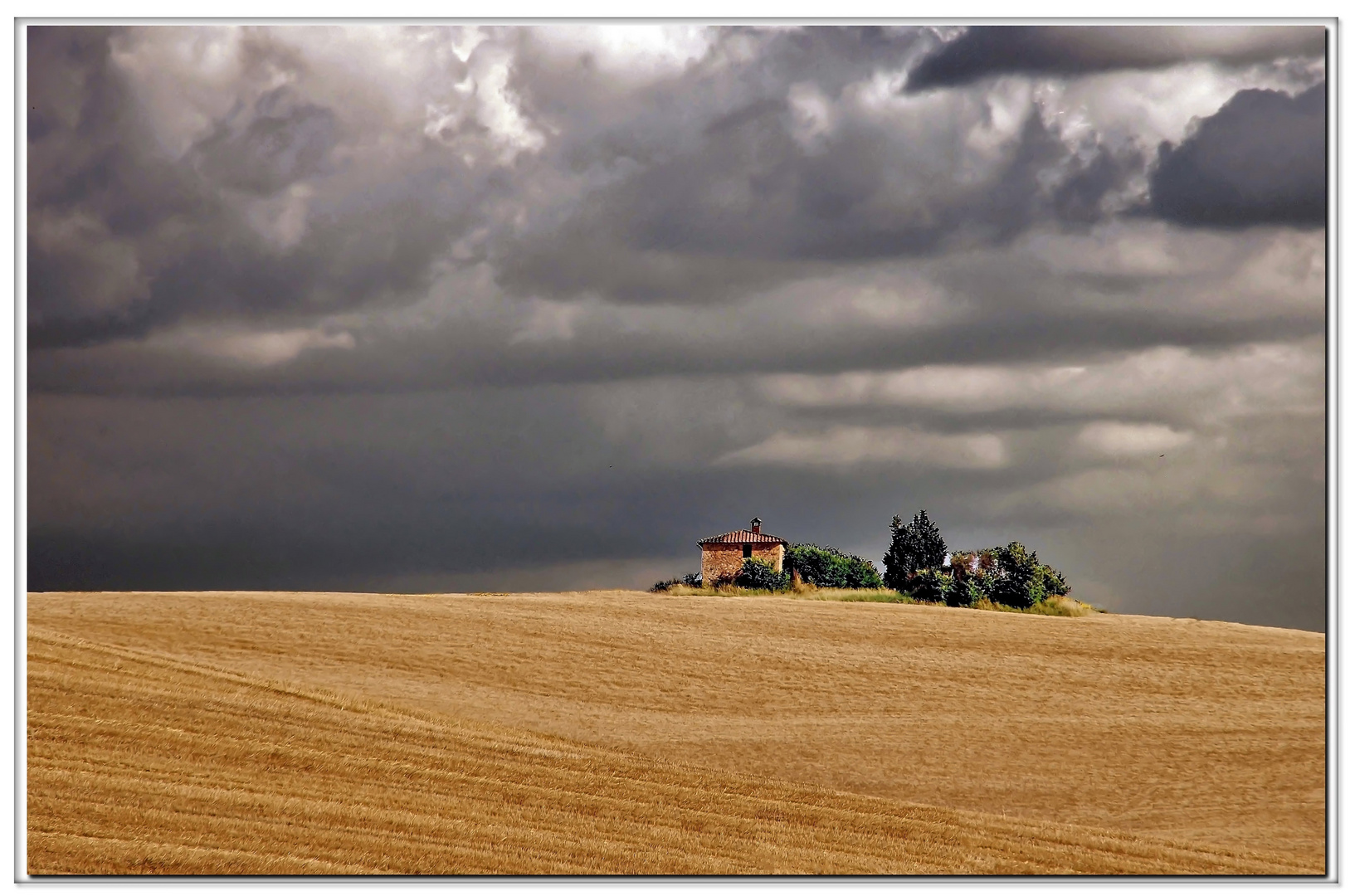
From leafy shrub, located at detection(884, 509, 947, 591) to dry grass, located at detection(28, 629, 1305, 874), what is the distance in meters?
19.2

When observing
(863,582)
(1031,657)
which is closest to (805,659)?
(1031,657)

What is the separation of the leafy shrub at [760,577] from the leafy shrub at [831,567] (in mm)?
2179

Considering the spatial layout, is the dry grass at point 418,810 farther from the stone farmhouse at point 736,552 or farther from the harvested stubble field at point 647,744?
the stone farmhouse at point 736,552

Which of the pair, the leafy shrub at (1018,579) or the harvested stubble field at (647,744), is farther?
the leafy shrub at (1018,579)

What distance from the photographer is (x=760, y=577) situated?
29203 mm

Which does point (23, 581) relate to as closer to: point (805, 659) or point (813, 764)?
point (813, 764)

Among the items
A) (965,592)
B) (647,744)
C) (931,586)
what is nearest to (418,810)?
(647,744)

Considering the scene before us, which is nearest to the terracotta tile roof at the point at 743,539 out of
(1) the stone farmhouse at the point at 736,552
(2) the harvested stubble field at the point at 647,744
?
(1) the stone farmhouse at the point at 736,552

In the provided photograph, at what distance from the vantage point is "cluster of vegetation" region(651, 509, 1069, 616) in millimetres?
23875

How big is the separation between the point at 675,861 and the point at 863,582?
84.3ft

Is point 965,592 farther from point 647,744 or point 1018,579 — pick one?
point 647,744

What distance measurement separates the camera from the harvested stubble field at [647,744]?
9.02 m

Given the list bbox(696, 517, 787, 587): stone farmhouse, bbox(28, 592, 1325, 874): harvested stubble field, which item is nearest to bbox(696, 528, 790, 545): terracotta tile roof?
bbox(696, 517, 787, 587): stone farmhouse

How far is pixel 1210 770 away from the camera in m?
11.2
